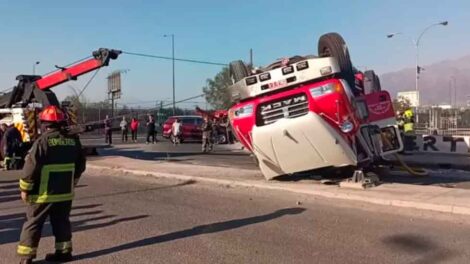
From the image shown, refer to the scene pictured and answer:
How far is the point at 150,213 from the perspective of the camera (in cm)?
909

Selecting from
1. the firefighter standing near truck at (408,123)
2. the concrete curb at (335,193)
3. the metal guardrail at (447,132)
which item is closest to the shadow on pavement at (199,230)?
the concrete curb at (335,193)

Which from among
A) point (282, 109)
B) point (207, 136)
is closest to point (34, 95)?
point (207, 136)

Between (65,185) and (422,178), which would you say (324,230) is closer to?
(65,185)

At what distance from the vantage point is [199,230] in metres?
7.71

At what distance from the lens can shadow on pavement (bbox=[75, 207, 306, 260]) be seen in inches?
263

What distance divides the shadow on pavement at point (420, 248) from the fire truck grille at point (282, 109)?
380 centimetres

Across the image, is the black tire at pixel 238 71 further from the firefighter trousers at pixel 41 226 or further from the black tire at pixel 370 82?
the firefighter trousers at pixel 41 226

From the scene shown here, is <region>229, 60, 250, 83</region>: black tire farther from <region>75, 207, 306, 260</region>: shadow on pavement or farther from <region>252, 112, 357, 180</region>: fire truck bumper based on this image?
<region>75, 207, 306, 260</region>: shadow on pavement

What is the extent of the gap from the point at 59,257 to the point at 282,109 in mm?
5591

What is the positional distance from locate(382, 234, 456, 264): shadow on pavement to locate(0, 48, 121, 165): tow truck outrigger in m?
12.8

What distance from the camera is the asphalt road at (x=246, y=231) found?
633cm

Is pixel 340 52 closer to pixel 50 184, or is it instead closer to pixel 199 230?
pixel 199 230

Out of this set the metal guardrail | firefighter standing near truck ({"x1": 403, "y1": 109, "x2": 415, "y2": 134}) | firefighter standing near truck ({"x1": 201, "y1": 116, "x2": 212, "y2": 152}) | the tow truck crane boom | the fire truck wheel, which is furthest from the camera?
the metal guardrail

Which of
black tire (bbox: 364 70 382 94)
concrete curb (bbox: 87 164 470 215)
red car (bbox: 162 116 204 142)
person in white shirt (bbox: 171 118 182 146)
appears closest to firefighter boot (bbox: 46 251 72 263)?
concrete curb (bbox: 87 164 470 215)
